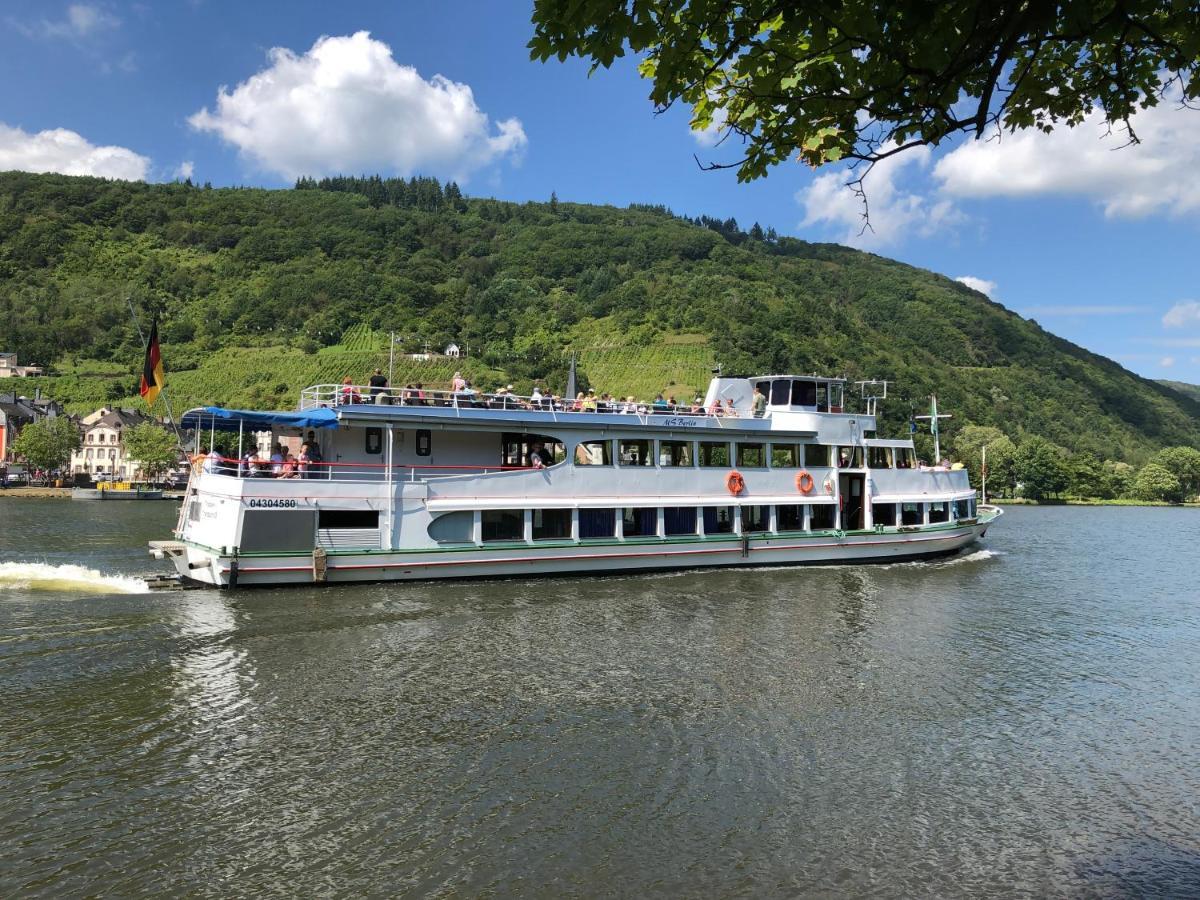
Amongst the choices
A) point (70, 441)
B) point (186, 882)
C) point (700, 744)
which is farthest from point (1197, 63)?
point (70, 441)

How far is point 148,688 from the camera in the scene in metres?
12.5

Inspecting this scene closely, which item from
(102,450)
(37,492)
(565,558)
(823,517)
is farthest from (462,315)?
(565,558)

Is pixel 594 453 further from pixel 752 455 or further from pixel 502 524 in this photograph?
pixel 752 455

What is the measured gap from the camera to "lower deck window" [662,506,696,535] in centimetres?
2648

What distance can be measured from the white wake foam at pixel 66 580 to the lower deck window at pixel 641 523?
14.1m

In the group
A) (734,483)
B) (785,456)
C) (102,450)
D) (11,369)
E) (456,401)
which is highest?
(11,369)

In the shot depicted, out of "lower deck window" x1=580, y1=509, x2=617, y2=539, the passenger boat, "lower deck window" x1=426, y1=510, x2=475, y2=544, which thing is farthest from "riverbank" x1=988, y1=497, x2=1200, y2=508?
"lower deck window" x1=426, y1=510, x2=475, y2=544

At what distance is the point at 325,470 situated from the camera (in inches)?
874

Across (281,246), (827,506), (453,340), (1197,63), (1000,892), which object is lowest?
(1000,892)

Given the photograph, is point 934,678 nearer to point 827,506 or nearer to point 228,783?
point 228,783

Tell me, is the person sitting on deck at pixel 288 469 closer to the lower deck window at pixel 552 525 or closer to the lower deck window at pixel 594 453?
the lower deck window at pixel 552 525

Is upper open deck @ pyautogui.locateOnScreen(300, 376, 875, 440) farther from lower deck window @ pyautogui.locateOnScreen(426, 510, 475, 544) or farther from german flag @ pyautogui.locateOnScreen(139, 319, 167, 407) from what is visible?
german flag @ pyautogui.locateOnScreen(139, 319, 167, 407)

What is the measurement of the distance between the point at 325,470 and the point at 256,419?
8.91 ft

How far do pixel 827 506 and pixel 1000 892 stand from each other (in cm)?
2274
